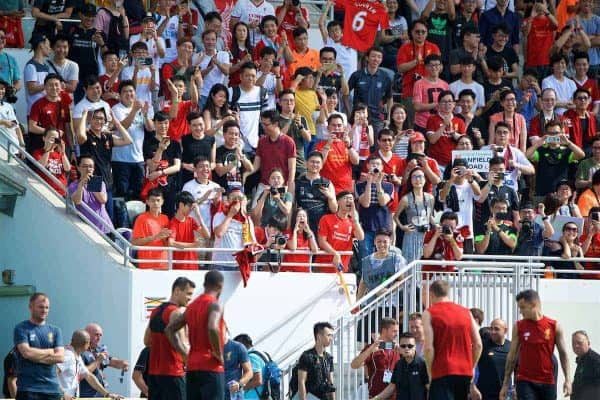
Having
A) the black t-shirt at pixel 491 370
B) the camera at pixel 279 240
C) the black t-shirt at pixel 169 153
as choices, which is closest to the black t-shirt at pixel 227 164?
the black t-shirt at pixel 169 153

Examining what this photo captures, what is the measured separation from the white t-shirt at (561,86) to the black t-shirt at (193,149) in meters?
6.34

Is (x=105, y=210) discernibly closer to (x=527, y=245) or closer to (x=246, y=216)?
(x=246, y=216)

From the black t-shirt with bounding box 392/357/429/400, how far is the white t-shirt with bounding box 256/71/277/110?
21.7 feet

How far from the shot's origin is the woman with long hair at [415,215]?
22.8 metres

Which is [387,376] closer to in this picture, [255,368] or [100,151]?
[255,368]

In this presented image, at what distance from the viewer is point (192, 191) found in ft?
73.8

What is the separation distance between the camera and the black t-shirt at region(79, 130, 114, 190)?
2272 cm

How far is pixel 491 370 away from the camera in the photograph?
65.9 feet

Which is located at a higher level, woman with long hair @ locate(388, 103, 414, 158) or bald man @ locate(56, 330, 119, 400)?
woman with long hair @ locate(388, 103, 414, 158)

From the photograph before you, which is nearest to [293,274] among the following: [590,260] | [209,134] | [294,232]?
[294,232]

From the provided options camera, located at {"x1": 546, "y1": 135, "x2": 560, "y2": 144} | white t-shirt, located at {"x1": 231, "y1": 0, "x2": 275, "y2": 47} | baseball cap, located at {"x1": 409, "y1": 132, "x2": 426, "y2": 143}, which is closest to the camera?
baseball cap, located at {"x1": 409, "y1": 132, "x2": 426, "y2": 143}

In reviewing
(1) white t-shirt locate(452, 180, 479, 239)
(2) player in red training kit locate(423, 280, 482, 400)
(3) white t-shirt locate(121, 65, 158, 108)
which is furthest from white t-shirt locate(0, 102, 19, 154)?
(2) player in red training kit locate(423, 280, 482, 400)

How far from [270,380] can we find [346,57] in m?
8.02

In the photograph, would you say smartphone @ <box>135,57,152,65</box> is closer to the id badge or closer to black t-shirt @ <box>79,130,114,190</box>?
black t-shirt @ <box>79,130,114,190</box>
